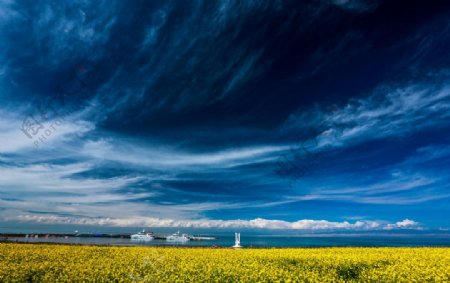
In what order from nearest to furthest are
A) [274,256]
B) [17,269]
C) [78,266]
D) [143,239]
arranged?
[17,269], [78,266], [274,256], [143,239]

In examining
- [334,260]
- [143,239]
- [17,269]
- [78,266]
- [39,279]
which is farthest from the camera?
[143,239]

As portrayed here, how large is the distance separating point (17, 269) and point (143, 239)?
11196 centimetres

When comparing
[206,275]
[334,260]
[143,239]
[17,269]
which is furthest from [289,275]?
[143,239]

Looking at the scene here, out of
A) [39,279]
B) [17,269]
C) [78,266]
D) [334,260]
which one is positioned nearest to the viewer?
[39,279]

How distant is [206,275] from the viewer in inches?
581

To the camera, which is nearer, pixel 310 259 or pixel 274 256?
pixel 310 259

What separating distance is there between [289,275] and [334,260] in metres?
6.90

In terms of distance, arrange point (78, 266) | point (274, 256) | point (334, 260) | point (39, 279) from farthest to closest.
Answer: point (274, 256) < point (334, 260) < point (78, 266) < point (39, 279)

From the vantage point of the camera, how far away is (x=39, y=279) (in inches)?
550

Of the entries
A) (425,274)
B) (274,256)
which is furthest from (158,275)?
(425,274)

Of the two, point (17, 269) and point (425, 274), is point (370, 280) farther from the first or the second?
point (17, 269)

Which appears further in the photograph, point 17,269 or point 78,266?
point 78,266

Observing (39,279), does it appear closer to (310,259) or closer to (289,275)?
(289,275)

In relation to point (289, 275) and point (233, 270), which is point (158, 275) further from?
point (289, 275)
